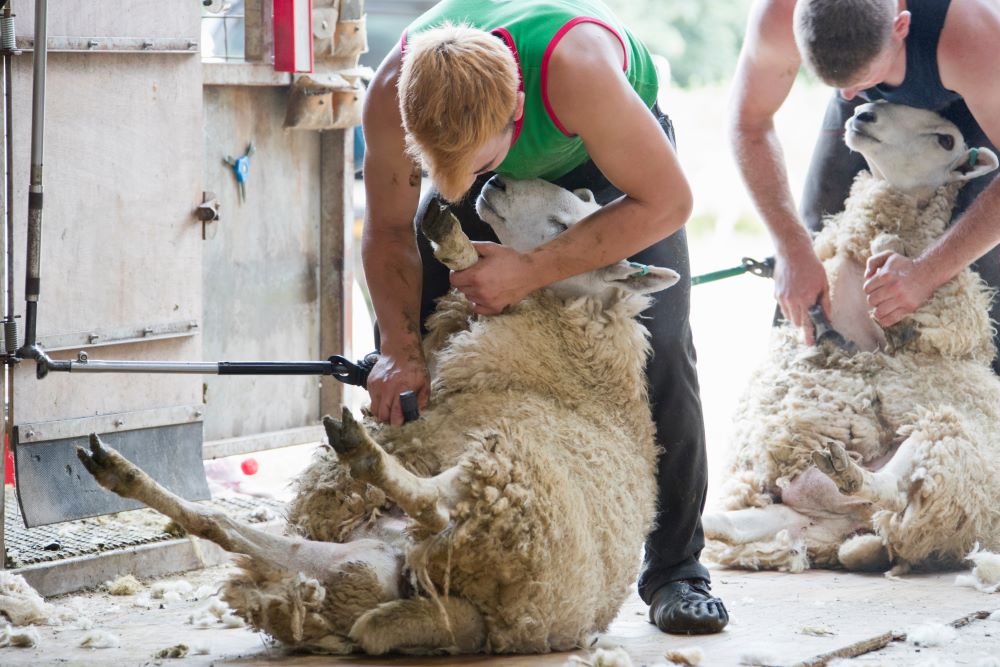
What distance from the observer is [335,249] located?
16.8 ft

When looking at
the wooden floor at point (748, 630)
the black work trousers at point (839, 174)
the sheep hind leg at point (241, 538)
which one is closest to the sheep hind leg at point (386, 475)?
the sheep hind leg at point (241, 538)

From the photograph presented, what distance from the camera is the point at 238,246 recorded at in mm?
4859

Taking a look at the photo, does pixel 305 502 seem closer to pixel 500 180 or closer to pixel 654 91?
pixel 500 180

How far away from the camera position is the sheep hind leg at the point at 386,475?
94.1 inches

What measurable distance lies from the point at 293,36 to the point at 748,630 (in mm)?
2714

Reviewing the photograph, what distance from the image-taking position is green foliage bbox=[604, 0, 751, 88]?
45.8ft

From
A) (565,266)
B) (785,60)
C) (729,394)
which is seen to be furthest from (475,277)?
(729,394)

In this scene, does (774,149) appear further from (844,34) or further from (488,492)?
(488,492)

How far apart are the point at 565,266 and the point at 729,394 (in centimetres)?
459

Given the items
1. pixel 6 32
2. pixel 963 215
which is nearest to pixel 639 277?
pixel 963 215

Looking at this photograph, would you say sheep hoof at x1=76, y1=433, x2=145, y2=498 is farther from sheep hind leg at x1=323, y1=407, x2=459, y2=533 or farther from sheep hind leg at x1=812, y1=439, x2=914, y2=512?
sheep hind leg at x1=812, y1=439, x2=914, y2=512

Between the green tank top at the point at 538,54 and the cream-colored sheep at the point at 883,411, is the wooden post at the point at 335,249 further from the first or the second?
the green tank top at the point at 538,54

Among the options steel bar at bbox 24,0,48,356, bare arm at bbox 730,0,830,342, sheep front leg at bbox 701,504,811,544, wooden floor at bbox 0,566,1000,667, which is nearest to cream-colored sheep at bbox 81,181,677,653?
wooden floor at bbox 0,566,1000,667

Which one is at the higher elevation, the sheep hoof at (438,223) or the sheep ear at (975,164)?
the sheep ear at (975,164)
